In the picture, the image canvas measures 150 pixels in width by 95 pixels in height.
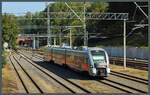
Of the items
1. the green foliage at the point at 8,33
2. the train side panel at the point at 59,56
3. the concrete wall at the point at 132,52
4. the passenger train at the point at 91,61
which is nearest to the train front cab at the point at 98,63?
the passenger train at the point at 91,61

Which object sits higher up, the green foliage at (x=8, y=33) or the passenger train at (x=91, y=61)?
the green foliage at (x=8, y=33)

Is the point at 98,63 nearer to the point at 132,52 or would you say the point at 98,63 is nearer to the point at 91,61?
the point at 91,61

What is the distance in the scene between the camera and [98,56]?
26.9 m

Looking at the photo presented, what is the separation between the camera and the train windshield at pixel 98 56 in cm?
2670

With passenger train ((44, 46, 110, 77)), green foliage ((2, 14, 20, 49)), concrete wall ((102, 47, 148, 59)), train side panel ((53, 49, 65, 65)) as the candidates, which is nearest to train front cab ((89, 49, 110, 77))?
passenger train ((44, 46, 110, 77))

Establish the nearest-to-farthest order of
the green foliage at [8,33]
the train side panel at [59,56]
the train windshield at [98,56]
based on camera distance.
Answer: the train windshield at [98,56]
the train side panel at [59,56]
the green foliage at [8,33]

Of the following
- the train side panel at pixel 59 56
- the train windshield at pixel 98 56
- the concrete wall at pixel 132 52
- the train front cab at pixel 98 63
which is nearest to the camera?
the train front cab at pixel 98 63

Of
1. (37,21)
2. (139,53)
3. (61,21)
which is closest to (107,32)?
(61,21)

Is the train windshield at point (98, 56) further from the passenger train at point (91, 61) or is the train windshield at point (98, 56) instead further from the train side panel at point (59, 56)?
the train side panel at point (59, 56)

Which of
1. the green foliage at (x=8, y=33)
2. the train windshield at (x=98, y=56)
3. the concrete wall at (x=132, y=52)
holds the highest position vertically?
the green foliage at (x=8, y=33)

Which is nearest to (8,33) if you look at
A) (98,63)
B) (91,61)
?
(91,61)

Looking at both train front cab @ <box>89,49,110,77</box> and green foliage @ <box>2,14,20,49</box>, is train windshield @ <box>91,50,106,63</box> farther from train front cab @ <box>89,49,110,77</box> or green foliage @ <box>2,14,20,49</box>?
green foliage @ <box>2,14,20,49</box>

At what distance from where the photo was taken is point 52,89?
22109 millimetres

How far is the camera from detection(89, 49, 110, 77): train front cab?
26.4 m
